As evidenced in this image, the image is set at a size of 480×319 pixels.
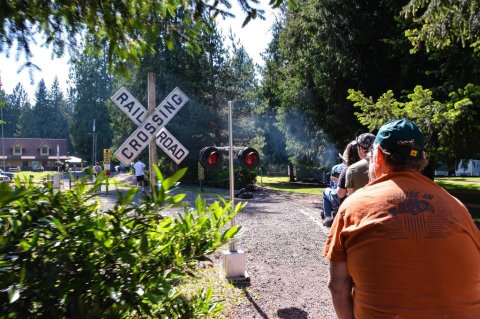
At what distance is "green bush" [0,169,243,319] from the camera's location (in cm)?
168

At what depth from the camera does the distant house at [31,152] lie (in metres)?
81.7

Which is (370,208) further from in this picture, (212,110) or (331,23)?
(212,110)

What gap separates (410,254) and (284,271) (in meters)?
5.23

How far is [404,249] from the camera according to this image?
1.72 meters

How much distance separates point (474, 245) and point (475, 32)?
844cm

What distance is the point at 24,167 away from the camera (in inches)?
3290

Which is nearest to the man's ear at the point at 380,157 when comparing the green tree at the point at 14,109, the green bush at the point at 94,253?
the green bush at the point at 94,253

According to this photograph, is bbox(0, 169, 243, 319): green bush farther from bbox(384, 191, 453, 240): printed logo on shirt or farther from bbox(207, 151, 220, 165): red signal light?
bbox(207, 151, 220, 165): red signal light

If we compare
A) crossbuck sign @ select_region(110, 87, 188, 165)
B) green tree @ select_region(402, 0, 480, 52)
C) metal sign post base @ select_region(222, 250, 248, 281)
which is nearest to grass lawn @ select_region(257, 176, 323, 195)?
green tree @ select_region(402, 0, 480, 52)

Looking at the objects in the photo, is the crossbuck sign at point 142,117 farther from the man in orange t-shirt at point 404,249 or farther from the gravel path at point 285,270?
the man in orange t-shirt at point 404,249

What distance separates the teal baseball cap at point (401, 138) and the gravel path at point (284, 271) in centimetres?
90

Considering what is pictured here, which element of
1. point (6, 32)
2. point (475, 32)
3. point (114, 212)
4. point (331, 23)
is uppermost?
point (331, 23)

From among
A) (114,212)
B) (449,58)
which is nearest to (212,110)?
(449,58)

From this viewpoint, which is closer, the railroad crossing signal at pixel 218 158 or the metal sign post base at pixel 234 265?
the metal sign post base at pixel 234 265
